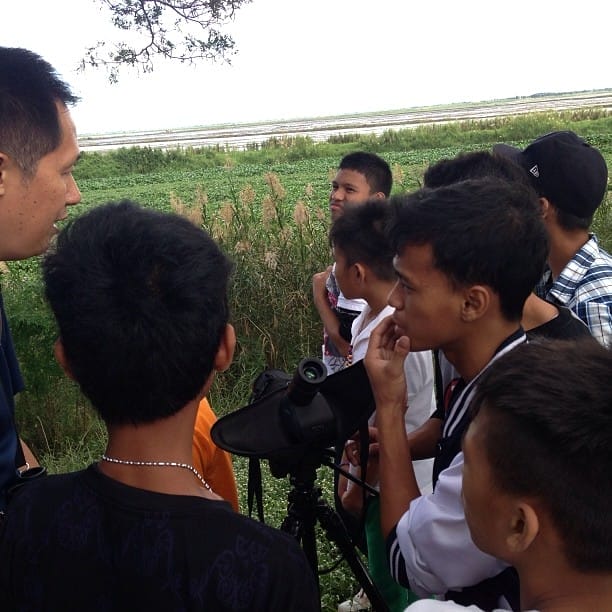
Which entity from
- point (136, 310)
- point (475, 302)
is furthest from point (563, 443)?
point (136, 310)

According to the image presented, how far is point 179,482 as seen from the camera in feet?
3.78

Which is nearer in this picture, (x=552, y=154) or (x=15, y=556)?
(x=15, y=556)

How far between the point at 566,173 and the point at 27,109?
177cm

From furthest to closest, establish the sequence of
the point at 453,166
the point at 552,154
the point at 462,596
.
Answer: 1. the point at 552,154
2. the point at 453,166
3. the point at 462,596

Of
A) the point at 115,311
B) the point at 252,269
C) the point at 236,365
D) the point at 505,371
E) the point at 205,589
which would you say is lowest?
the point at 236,365

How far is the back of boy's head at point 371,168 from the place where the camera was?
13.9 feet

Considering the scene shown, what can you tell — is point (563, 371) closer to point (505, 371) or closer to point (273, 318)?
point (505, 371)

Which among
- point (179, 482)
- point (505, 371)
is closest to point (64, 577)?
point (179, 482)

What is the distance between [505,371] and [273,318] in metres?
4.09

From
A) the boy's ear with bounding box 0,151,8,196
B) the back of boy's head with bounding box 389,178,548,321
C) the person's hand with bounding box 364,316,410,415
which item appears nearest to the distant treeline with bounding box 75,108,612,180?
the back of boy's head with bounding box 389,178,548,321

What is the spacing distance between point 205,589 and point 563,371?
2.21ft

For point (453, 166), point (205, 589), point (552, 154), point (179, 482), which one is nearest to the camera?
point (205, 589)

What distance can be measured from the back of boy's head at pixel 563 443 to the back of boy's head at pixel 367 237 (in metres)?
1.34

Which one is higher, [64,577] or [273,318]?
[64,577]
